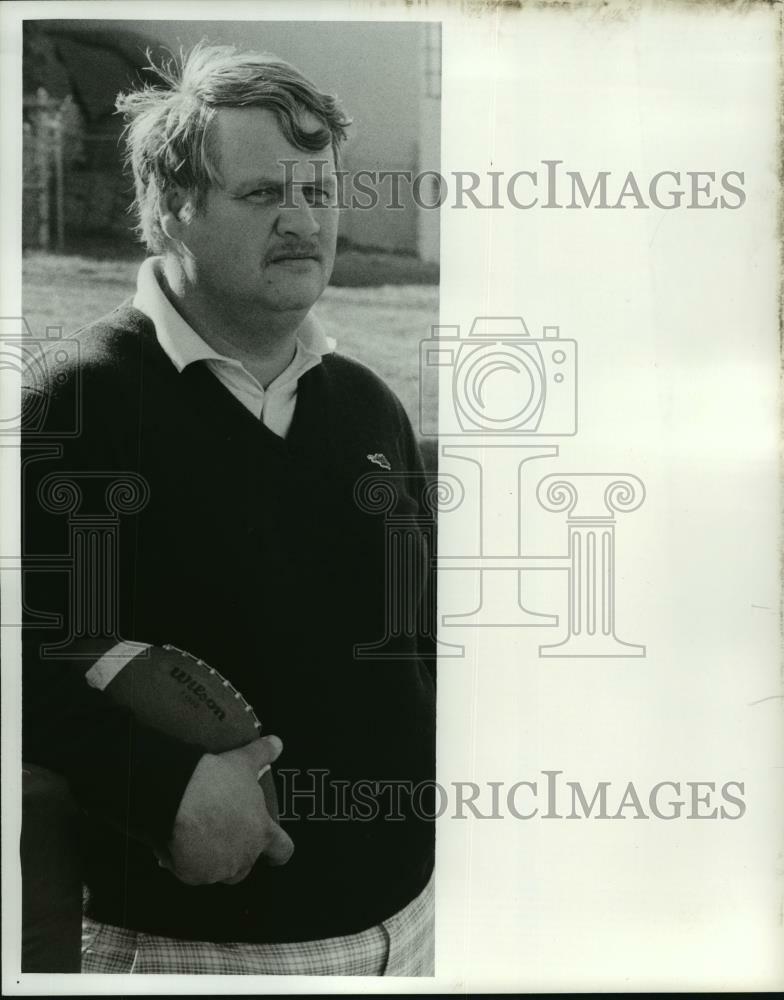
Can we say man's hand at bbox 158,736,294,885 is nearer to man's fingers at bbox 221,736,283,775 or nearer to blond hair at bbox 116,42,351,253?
man's fingers at bbox 221,736,283,775

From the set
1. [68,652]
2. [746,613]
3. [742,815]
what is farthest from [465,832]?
[68,652]

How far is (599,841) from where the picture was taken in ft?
6.60

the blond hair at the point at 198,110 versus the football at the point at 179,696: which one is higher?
the blond hair at the point at 198,110

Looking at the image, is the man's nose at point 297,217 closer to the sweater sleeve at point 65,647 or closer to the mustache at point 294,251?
the mustache at point 294,251

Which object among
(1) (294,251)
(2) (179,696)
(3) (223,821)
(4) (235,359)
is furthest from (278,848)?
(1) (294,251)

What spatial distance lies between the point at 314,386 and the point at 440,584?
0.39 meters

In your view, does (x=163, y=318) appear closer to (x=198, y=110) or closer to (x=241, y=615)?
(x=198, y=110)

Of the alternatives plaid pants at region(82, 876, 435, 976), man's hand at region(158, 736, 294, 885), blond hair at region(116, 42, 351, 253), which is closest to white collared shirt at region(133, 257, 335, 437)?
blond hair at region(116, 42, 351, 253)

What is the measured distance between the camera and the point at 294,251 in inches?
77.5

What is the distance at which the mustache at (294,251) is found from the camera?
1964 millimetres

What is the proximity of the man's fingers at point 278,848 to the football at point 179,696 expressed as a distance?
8 cm

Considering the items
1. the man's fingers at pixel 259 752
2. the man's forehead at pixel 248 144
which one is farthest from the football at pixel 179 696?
the man's forehead at pixel 248 144

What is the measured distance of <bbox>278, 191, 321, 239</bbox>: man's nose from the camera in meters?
1.96

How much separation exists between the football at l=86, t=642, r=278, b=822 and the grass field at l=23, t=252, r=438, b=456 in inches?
21.2
